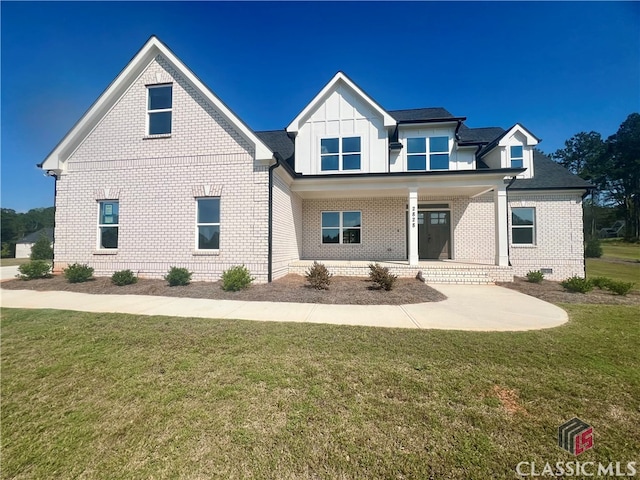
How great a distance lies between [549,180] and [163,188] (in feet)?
56.4

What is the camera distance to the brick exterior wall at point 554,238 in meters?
12.5

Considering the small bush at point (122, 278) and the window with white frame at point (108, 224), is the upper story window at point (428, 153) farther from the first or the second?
the window with white frame at point (108, 224)

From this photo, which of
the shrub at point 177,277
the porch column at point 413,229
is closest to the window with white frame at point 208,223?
the shrub at point 177,277

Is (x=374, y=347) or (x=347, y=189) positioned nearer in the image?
(x=374, y=347)

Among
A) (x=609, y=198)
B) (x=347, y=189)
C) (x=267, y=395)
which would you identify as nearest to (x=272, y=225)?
(x=347, y=189)

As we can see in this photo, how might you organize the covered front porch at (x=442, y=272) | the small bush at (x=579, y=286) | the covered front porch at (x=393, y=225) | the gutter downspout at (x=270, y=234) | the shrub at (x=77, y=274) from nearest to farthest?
the small bush at (x=579, y=286) → the shrub at (x=77, y=274) → the gutter downspout at (x=270, y=234) → the covered front porch at (x=442, y=272) → the covered front porch at (x=393, y=225)

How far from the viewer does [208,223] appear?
32.4 ft

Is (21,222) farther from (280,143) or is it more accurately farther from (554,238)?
(554,238)

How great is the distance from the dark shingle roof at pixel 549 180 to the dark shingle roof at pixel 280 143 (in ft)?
35.7

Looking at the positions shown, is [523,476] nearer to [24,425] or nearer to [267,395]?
[267,395]

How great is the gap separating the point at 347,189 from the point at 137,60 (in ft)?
30.5

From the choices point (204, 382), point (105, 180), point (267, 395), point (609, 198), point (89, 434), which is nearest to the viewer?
point (89, 434)

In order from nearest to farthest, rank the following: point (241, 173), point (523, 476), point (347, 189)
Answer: point (523, 476), point (241, 173), point (347, 189)

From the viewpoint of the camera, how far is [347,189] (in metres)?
11.6
